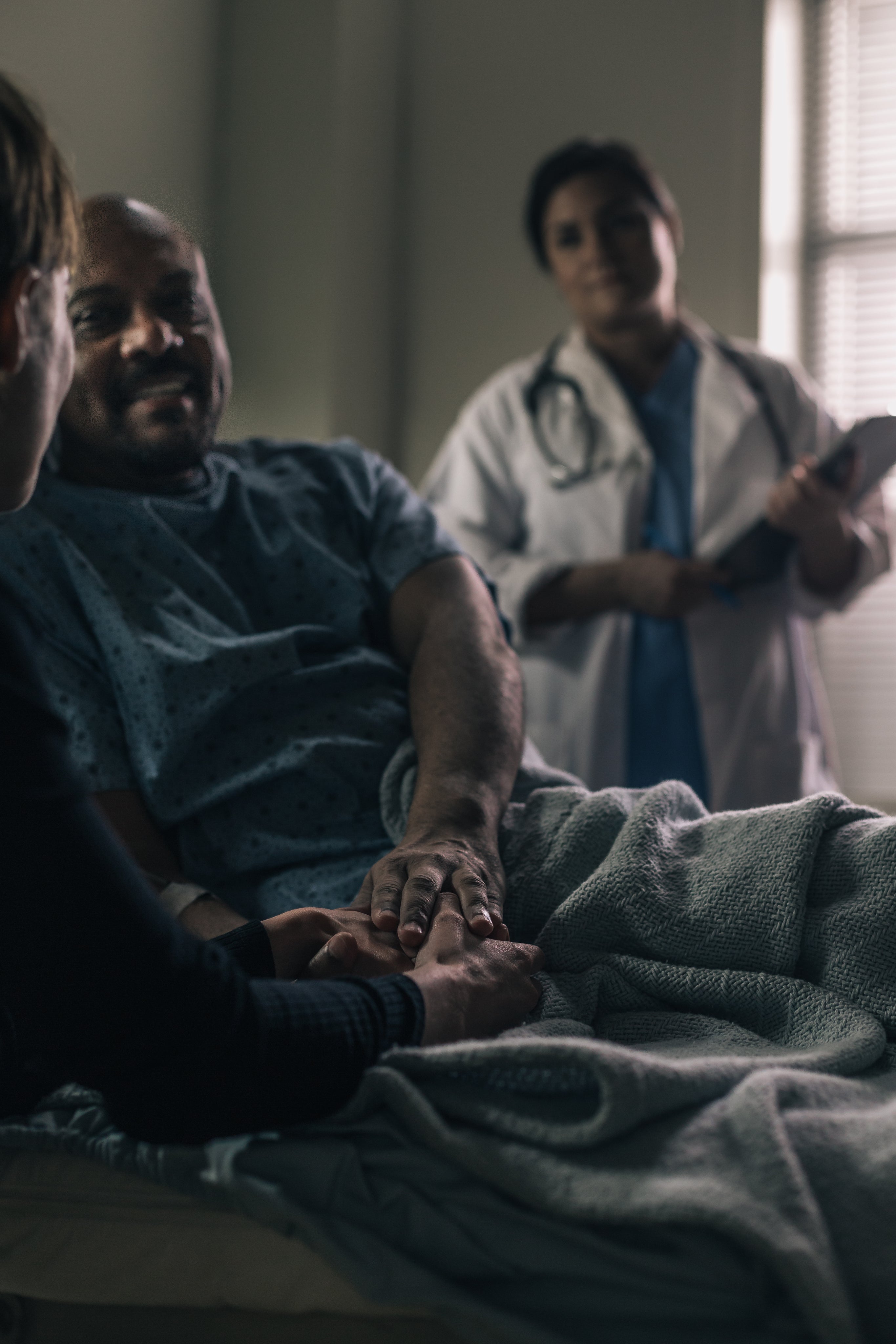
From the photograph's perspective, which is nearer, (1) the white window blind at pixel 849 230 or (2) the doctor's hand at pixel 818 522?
(2) the doctor's hand at pixel 818 522

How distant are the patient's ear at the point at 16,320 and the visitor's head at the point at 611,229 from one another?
1.37 metres

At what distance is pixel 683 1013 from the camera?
0.73m

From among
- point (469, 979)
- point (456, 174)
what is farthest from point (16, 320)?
point (456, 174)

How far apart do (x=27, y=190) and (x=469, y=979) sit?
505 mm

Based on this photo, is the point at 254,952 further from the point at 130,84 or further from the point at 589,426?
the point at 589,426

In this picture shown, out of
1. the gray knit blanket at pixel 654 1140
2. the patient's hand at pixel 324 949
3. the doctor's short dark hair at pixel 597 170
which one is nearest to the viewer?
the gray knit blanket at pixel 654 1140

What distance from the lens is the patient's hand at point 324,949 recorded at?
716mm

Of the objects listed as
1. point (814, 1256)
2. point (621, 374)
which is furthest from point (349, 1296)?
point (621, 374)

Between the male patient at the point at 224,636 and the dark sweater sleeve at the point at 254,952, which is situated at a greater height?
the male patient at the point at 224,636

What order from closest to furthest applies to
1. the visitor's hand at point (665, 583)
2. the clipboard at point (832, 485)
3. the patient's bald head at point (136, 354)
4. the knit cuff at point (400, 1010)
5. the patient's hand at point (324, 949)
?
the knit cuff at point (400, 1010) → the patient's hand at point (324, 949) → the patient's bald head at point (136, 354) → the clipboard at point (832, 485) → the visitor's hand at point (665, 583)

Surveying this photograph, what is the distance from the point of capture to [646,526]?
6.03 feet

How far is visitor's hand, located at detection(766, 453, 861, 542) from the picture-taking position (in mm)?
1625

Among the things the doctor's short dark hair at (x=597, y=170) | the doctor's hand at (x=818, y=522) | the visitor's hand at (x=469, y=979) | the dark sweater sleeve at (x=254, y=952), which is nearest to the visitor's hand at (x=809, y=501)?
the doctor's hand at (x=818, y=522)

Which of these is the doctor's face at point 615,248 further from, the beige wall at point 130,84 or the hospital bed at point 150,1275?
the hospital bed at point 150,1275
